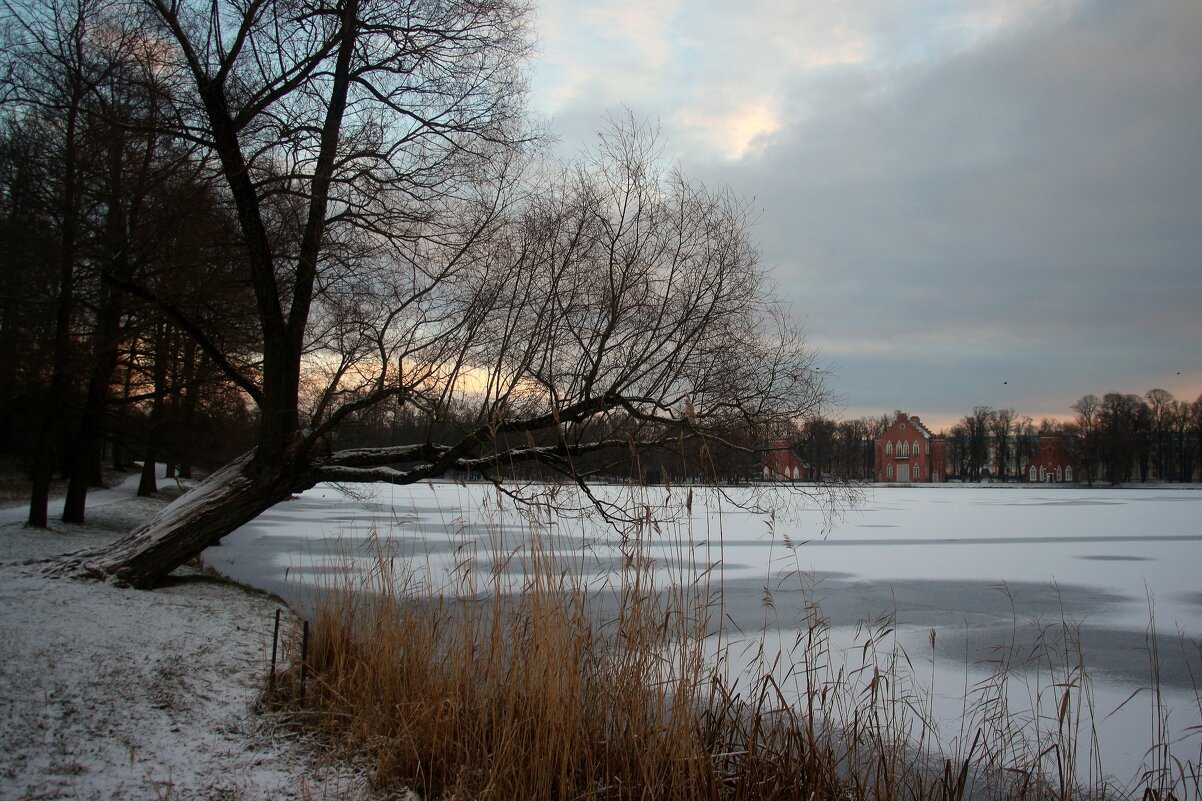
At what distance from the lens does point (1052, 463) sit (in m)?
75.9

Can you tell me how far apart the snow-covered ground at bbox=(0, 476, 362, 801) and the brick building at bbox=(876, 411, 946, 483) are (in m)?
71.8

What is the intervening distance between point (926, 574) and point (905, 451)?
214ft

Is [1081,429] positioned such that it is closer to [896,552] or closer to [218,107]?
[896,552]

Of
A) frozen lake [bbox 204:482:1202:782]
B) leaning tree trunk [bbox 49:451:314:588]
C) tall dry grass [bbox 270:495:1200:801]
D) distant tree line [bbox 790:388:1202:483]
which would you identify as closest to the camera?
tall dry grass [bbox 270:495:1200:801]

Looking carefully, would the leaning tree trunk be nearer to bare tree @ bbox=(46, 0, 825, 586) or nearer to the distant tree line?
bare tree @ bbox=(46, 0, 825, 586)

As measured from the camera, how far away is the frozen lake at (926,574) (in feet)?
17.4

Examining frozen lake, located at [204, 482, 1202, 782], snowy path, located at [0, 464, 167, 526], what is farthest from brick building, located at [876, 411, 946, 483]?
snowy path, located at [0, 464, 167, 526]

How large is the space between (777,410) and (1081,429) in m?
75.2

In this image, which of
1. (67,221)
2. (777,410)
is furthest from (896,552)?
(67,221)

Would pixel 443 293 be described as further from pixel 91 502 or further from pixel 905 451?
pixel 905 451

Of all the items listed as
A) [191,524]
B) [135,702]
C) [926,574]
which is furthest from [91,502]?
[926,574]

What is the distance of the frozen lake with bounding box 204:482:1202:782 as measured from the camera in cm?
530

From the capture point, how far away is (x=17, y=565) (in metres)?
7.04

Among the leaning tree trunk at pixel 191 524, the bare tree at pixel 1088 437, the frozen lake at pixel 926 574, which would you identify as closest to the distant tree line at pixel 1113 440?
the bare tree at pixel 1088 437
